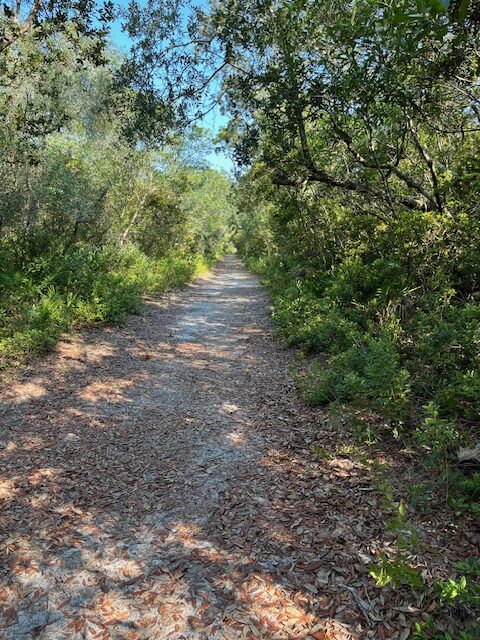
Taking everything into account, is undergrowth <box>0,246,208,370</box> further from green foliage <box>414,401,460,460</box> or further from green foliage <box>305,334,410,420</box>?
green foliage <box>414,401,460,460</box>

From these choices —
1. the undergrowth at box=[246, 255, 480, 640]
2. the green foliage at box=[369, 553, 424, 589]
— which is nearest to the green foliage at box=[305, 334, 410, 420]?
the undergrowth at box=[246, 255, 480, 640]

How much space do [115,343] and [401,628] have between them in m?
7.59

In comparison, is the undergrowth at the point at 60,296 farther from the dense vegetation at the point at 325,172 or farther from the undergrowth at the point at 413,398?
the undergrowth at the point at 413,398

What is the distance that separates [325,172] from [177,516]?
6.74 metres

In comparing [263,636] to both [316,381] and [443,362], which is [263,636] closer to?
[443,362]

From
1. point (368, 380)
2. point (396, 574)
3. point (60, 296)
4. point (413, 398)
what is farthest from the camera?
point (60, 296)

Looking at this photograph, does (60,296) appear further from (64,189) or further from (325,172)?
(325,172)

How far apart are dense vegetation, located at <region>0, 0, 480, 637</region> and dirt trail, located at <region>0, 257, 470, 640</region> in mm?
570

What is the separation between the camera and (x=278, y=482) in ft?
13.1

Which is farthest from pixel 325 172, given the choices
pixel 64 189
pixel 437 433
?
pixel 64 189

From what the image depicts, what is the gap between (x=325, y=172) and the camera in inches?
312

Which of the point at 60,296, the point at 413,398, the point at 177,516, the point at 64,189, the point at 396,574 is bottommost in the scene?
the point at 177,516

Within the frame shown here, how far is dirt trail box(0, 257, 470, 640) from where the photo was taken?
102 inches

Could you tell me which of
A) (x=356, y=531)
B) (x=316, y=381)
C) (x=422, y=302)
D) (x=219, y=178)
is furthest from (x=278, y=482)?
(x=219, y=178)
